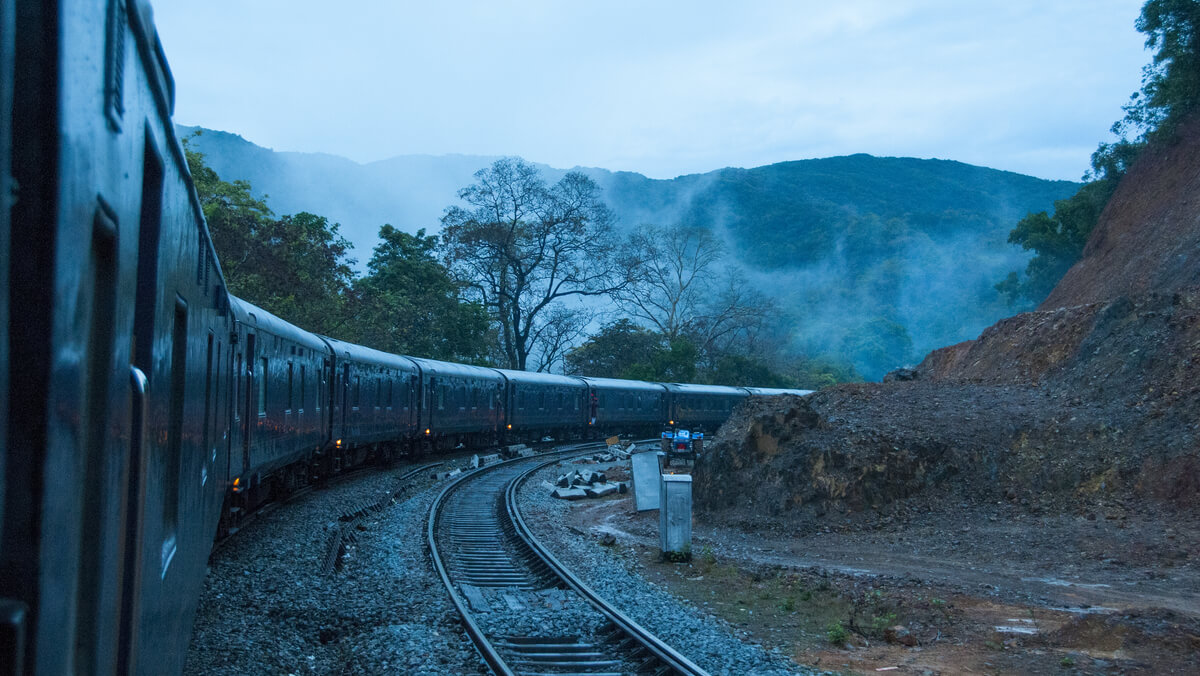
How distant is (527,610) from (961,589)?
469cm

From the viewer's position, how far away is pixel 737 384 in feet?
190

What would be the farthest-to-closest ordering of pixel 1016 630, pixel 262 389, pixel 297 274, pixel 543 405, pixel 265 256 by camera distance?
pixel 543 405, pixel 297 274, pixel 265 256, pixel 262 389, pixel 1016 630

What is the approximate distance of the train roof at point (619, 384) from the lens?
40.9 meters

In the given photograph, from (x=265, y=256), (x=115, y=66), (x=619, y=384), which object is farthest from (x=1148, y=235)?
(x=115, y=66)

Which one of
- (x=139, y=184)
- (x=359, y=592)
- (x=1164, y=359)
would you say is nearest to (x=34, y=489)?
(x=139, y=184)

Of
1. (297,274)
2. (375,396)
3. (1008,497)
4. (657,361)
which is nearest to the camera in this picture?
(1008,497)

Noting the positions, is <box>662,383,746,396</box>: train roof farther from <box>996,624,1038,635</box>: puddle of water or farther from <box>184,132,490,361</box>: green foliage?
<box>996,624,1038,635</box>: puddle of water

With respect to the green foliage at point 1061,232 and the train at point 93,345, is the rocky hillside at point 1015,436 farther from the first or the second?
the green foliage at point 1061,232

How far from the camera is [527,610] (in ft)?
31.2

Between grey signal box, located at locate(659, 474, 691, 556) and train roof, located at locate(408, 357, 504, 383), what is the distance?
52.2 ft

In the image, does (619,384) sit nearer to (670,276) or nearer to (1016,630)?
(670,276)

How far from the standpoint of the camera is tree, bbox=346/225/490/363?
4372cm

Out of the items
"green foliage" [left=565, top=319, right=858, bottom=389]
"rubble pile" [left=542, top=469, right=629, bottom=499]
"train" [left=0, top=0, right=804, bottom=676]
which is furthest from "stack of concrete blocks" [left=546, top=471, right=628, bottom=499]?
"green foliage" [left=565, top=319, right=858, bottom=389]

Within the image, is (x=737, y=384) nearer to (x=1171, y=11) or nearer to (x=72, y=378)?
(x=1171, y=11)
